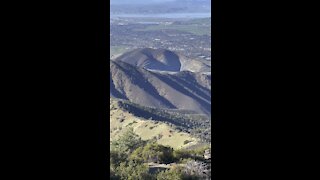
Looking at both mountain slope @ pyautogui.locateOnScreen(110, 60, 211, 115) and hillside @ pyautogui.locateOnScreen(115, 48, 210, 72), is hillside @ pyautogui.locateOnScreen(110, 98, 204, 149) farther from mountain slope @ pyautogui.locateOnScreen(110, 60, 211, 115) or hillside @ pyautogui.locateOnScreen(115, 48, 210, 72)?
hillside @ pyautogui.locateOnScreen(115, 48, 210, 72)

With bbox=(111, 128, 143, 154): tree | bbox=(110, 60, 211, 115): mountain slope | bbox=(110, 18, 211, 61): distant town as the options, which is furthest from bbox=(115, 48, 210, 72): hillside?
bbox=(111, 128, 143, 154): tree

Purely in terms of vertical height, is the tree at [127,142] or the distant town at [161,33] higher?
the distant town at [161,33]

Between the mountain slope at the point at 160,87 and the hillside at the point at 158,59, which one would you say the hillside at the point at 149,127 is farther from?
the hillside at the point at 158,59

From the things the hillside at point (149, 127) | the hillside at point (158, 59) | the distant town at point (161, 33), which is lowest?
the hillside at point (149, 127)

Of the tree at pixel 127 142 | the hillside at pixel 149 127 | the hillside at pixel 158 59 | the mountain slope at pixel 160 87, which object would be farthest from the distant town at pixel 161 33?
the hillside at pixel 158 59

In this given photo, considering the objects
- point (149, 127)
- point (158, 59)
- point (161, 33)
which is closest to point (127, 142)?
point (149, 127)

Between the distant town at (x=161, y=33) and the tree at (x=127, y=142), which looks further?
the distant town at (x=161, y=33)

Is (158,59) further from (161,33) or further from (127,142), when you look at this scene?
(127,142)
